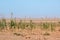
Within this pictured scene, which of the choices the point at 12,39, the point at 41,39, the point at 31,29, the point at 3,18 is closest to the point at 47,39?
the point at 41,39

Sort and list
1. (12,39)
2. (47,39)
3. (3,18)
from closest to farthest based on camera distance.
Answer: (12,39), (47,39), (3,18)

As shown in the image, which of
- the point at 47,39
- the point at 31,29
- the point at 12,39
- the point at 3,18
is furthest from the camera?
the point at 3,18

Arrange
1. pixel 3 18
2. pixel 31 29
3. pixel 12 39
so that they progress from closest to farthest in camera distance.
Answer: pixel 12 39
pixel 31 29
pixel 3 18

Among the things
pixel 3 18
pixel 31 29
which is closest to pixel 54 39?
pixel 31 29

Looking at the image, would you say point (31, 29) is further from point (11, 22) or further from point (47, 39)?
point (47, 39)

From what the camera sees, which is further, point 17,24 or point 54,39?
point 17,24

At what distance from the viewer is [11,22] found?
896 inches

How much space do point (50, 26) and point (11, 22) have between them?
4.24 metres

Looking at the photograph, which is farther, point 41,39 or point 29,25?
point 29,25

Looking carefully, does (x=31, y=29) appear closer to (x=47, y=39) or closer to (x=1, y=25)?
(x=1, y=25)

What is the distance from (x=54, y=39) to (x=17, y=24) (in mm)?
7179

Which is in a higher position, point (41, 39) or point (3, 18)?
point (3, 18)

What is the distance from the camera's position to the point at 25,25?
A: 23.0 metres

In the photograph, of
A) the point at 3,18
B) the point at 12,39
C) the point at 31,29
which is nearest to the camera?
the point at 12,39
